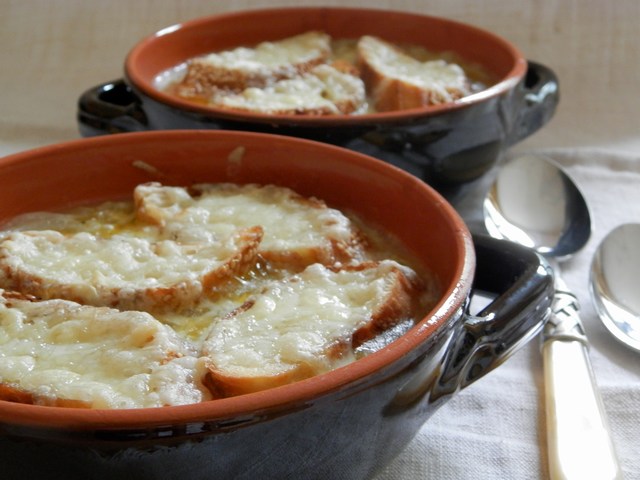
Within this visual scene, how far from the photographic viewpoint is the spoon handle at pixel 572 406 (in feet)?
3.01

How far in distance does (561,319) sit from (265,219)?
0.42m

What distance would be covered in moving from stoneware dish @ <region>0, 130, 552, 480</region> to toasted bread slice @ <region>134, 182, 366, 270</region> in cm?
5

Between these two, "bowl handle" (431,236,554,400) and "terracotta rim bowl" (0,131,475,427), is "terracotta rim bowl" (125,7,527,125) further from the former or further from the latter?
"bowl handle" (431,236,554,400)

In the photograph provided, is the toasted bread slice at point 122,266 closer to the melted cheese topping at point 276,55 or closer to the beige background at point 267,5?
the melted cheese topping at point 276,55

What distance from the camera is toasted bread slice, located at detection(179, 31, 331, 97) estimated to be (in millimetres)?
1667

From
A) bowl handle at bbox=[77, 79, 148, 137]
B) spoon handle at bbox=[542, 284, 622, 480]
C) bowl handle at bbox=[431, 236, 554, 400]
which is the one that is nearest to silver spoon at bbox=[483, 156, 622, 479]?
spoon handle at bbox=[542, 284, 622, 480]

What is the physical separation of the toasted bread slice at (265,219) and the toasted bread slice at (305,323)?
0.05 m

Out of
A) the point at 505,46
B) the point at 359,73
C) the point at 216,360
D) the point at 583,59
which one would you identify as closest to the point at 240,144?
the point at 216,360

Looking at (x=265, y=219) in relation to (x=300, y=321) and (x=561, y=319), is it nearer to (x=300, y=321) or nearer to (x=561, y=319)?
(x=300, y=321)

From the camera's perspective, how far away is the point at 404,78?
5.32 feet

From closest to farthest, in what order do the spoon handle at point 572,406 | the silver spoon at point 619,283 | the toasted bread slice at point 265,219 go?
the spoon handle at point 572,406
the toasted bread slice at point 265,219
the silver spoon at point 619,283

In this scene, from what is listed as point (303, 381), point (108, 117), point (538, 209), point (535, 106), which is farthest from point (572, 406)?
point (108, 117)

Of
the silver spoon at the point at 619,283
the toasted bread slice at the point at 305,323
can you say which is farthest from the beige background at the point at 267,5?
the toasted bread slice at the point at 305,323

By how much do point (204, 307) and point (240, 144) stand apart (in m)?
0.31
